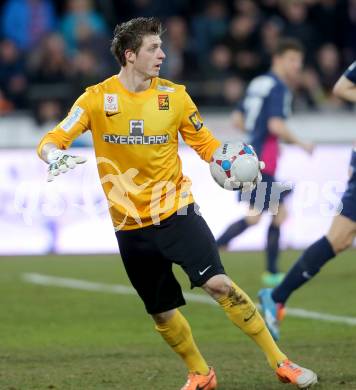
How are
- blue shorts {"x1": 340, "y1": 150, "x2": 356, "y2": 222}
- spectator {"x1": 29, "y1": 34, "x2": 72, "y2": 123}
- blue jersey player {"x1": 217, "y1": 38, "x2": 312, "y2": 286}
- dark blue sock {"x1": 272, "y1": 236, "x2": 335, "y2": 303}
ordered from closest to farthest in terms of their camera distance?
blue shorts {"x1": 340, "y1": 150, "x2": 356, "y2": 222}, dark blue sock {"x1": 272, "y1": 236, "x2": 335, "y2": 303}, blue jersey player {"x1": 217, "y1": 38, "x2": 312, "y2": 286}, spectator {"x1": 29, "y1": 34, "x2": 72, "y2": 123}

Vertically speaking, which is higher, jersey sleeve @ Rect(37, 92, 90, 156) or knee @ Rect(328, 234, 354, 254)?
jersey sleeve @ Rect(37, 92, 90, 156)

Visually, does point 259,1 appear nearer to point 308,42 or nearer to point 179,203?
point 308,42

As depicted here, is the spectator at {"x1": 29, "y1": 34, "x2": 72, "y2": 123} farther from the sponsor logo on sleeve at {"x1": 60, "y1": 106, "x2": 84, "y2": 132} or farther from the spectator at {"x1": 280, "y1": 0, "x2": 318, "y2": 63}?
the sponsor logo on sleeve at {"x1": 60, "y1": 106, "x2": 84, "y2": 132}

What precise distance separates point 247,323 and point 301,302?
4104 millimetres

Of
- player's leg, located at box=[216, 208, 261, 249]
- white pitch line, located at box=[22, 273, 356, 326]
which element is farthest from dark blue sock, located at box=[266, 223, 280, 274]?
white pitch line, located at box=[22, 273, 356, 326]

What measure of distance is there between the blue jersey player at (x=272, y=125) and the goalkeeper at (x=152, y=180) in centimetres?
502

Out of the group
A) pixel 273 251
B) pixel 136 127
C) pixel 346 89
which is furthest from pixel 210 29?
pixel 136 127

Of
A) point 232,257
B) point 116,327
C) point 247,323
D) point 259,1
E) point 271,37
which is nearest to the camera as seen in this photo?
point 247,323

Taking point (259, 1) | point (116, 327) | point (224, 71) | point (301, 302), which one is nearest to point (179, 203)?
point (116, 327)

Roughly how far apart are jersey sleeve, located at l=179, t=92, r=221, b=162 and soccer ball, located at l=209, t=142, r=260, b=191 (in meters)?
0.11

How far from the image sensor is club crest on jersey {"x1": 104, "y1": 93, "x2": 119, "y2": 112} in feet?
21.5

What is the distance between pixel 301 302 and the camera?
10.6 meters

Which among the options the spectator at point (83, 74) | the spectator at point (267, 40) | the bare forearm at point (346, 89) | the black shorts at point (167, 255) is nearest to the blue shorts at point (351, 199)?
the bare forearm at point (346, 89)

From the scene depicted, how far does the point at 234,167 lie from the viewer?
649cm
